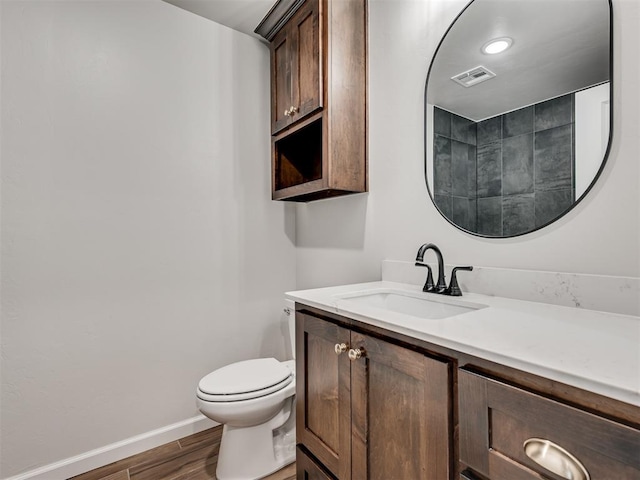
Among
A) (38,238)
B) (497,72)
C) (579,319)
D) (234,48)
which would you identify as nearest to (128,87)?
(234,48)

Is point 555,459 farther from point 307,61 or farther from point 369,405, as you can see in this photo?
point 307,61

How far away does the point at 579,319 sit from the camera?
0.88m

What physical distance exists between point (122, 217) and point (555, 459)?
194cm

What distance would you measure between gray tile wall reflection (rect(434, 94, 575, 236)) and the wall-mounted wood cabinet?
436 mm

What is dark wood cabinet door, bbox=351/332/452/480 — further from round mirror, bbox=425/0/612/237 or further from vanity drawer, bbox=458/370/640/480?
round mirror, bbox=425/0/612/237

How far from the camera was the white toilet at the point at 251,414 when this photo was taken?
4.84ft

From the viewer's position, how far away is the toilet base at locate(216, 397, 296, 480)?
5.07 ft

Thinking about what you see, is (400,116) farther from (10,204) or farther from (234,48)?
(10,204)

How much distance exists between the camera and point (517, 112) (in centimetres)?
118

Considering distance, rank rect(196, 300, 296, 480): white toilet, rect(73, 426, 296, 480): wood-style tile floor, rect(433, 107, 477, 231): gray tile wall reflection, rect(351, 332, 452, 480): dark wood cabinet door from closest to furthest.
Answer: rect(351, 332, 452, 480): dark wood cabinet door
rect(433, 107, 477, 231): gray tile wall reflection
rect(196, 300, 296, 480): white toilet
rect(73, 426, 296, 480): wood-style tile floor

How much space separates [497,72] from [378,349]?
1.10 metres

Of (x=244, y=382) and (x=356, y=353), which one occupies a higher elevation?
(x=356, y=353)

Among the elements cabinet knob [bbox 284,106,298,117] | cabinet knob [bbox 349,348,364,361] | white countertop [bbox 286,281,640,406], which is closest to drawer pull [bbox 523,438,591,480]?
white countertop [bbox 286,281,640,406]

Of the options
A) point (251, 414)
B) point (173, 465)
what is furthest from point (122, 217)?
point (173, 465)
